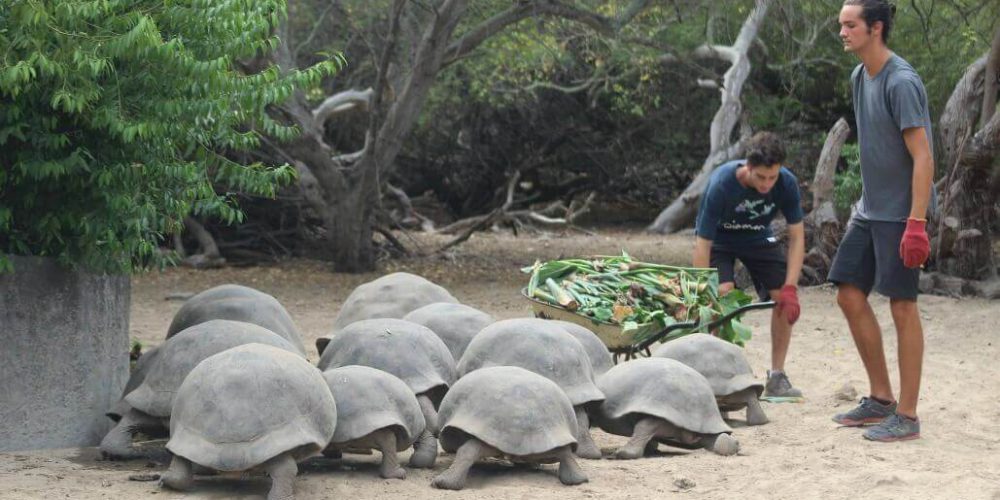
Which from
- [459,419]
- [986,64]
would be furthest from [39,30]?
[986,64]

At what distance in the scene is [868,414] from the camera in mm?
6012

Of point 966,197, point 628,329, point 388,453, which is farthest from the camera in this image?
point 966,197

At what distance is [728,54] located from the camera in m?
17.0

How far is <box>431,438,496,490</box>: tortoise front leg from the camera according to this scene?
185 inches

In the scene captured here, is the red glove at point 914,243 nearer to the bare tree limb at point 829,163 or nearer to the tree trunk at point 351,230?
the bare tree limb at point 829,163

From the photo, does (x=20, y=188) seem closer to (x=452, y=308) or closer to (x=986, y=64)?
(x=452, y=308)

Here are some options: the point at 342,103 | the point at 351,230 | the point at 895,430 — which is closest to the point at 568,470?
the point at 895,430

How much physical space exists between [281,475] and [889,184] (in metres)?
3.17

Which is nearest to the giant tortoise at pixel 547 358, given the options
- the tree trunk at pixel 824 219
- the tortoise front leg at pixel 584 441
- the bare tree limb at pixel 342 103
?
the tortoise front leg at pixel 584 441

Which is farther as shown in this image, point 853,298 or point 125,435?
point 853,298

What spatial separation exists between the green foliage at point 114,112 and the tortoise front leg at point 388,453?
4.70 feet

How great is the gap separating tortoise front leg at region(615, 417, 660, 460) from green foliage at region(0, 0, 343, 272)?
6.72 feet

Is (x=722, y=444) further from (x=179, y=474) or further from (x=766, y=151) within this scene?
(x=179, y=474)

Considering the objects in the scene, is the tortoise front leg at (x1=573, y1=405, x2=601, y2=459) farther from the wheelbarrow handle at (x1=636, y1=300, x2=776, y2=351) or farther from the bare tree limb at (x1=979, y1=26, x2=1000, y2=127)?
the bare tree limb at (x1=979, y1=26, x2=1000, y2=127)
